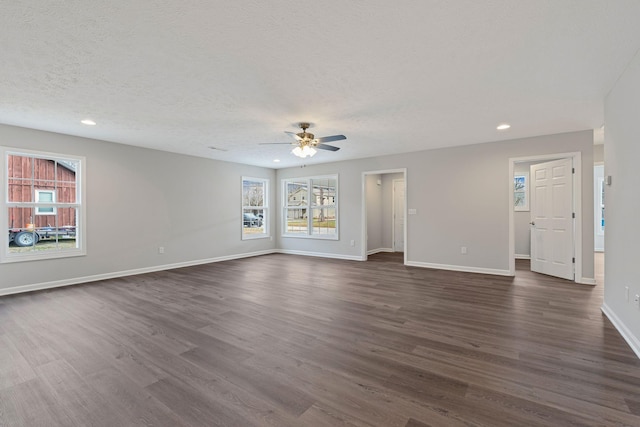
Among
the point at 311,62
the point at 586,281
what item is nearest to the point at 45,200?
the point at 311,62

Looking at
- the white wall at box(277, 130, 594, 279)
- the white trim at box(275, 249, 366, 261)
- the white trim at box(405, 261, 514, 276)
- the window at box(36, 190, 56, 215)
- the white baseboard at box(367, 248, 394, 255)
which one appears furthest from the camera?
the white baseboard at box(367, 248, 394, 255)

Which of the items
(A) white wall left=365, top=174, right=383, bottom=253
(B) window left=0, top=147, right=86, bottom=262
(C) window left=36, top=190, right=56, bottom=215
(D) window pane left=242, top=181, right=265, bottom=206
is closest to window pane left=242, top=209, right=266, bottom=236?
(D) window pane left=242, top=181, right=265, bottom=206

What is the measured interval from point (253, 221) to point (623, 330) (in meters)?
7.27

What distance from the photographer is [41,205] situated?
4.64 meters

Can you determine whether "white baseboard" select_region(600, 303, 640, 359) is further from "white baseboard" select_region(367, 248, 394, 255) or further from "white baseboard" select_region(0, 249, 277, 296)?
"white baseboard" select_region(0, 249, 277, 296)

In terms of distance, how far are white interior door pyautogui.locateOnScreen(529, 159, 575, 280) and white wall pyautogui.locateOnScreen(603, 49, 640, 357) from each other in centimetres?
179

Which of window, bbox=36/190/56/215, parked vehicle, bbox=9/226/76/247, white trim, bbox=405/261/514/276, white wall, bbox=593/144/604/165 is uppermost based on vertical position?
white wall, bbox=593/144/604/165

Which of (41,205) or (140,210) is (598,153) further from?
(41,205)

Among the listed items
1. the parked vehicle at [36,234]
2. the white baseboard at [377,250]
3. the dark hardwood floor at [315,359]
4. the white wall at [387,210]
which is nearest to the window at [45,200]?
the parked vehicle at [36,234]

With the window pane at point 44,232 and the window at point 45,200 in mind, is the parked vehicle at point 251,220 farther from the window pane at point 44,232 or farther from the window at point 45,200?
the window at point 45,200

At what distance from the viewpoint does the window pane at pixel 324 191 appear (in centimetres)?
773

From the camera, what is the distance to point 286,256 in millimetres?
7801

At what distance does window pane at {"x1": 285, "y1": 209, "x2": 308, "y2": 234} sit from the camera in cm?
825

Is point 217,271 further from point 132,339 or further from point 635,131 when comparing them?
point 635,131
